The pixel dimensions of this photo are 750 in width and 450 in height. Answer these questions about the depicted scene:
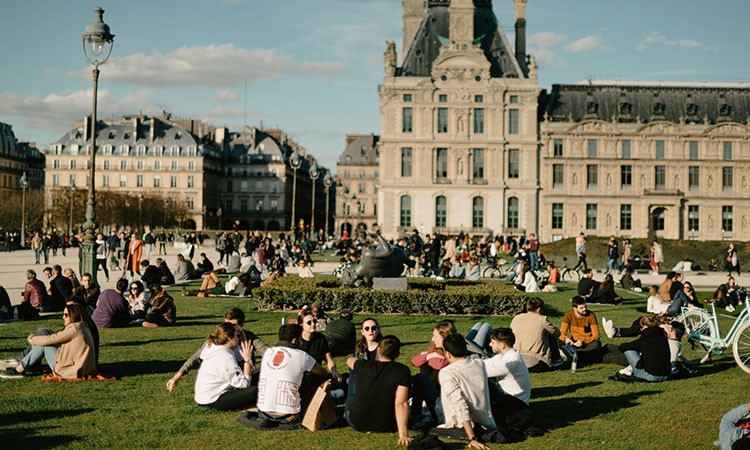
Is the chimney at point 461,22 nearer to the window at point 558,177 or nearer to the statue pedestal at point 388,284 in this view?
the window at point 558,177

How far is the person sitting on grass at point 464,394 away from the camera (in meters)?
8.00

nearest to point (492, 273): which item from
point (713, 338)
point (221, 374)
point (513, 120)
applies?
point (713, 338)

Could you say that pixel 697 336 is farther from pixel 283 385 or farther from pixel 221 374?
pixel 221 374

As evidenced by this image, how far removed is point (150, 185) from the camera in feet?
325

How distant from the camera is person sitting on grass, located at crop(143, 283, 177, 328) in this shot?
53.2ft

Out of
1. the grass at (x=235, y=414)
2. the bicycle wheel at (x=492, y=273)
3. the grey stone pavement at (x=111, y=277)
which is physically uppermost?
the bicycle wheel at (x=492, y=273)

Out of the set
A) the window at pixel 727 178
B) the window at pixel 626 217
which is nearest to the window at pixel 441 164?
the window at pixel 626 217

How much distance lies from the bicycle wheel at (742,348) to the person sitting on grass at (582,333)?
75.3 inches

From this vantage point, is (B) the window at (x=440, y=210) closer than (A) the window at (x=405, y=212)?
No

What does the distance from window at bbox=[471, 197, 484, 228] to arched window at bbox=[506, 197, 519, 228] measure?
2.27m

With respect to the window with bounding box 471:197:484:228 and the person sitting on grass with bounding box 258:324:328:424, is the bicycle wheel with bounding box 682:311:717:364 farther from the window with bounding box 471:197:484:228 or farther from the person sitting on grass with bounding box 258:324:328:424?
Result: the window with bounding box 471:197:484:228

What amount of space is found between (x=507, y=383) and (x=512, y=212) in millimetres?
61589

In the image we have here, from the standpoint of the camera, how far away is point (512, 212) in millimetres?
69688

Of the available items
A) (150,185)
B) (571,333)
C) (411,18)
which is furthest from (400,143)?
(571,333)
